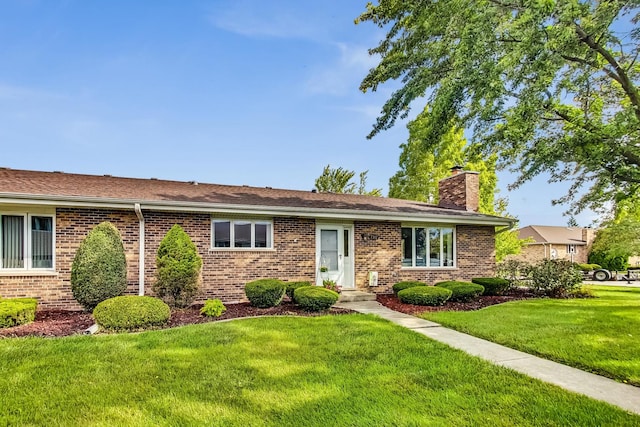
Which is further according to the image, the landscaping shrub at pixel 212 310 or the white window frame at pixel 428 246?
the white window frame at pixel 428 246

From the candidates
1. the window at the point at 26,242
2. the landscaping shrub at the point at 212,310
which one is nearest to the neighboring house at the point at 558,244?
the landscaping shrub at the point at 212,310

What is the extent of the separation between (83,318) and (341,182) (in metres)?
23.3

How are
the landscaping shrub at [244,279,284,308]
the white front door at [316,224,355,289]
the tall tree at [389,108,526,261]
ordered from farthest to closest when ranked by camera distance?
the tall tree at [389,108,526,261], the white front door at [316,224,355,289], the landscaping shrub at [244,279,284,308]

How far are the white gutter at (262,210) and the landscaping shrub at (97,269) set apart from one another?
754 millimetres

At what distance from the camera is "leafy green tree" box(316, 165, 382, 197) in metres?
29.6

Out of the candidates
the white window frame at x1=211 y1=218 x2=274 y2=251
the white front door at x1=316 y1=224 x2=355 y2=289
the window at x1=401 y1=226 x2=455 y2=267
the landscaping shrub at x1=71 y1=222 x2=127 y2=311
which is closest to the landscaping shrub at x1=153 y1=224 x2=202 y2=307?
the landscaping shrub at x1=71 y1=222 x2=127 y2=311

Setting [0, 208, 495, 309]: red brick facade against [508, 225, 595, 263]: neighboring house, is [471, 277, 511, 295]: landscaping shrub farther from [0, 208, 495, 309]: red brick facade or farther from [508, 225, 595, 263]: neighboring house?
[508, 225, 595, 263]: neighboring house

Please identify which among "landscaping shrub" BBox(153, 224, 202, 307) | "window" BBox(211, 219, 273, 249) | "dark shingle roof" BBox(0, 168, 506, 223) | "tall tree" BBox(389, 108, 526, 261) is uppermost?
"tall tree" BBox(389, 108, 526, 261)

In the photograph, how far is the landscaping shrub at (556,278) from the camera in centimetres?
1227

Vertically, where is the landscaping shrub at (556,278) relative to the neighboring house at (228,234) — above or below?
below

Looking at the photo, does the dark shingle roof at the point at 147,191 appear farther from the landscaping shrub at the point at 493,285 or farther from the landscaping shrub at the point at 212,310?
the landscaping shrub at the point at 212,310

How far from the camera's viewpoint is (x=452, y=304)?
33.9 ft

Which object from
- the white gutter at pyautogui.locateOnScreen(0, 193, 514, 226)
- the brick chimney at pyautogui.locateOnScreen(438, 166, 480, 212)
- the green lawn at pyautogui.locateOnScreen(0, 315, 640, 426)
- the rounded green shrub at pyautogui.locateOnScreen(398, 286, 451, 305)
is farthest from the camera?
the brick chimney at pyautogui.locateOnScreen(438, 166, 480, 212)

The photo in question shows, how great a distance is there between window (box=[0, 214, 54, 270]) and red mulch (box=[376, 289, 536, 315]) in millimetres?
8681
